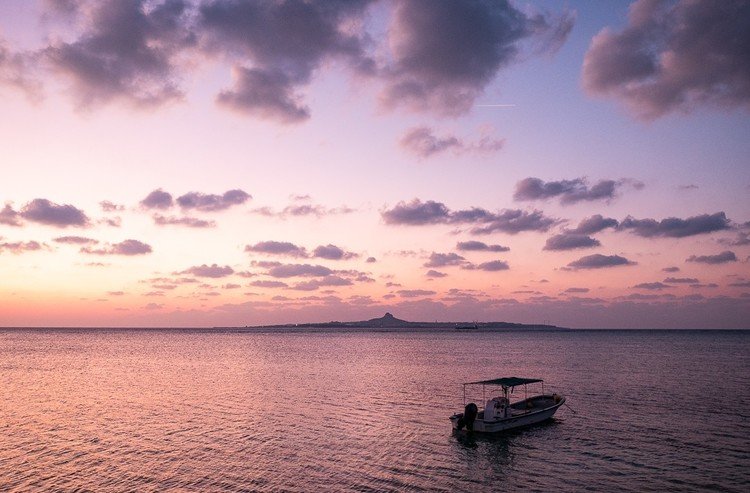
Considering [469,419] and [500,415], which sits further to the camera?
[500,415]

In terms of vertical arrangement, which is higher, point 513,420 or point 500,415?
point 500,415

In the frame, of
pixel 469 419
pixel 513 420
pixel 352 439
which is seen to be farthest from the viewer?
pixel 513 420

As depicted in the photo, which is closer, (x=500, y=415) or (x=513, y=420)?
(x=500, y=415)

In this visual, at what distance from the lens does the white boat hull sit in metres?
45.3

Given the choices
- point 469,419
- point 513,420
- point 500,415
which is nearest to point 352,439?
point 469,419

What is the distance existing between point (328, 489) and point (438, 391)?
41681 millimetres

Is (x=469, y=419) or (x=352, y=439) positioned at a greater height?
(x=469, y=419)

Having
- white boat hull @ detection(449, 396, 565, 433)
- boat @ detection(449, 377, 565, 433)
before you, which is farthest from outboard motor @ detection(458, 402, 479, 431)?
white boat hull @ detection(449, 396, 565, 433)

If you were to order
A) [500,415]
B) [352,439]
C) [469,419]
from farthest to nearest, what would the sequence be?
[500,415], [469,419], [352,439]

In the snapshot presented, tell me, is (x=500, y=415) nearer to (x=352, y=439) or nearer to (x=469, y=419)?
(x=469, y=419)

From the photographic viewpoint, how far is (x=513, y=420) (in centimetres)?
4750

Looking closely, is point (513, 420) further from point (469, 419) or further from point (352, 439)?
point (352, 439)

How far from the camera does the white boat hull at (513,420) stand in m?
45.3

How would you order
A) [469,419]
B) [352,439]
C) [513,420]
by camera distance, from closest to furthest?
[352,439] → [469,419] → [513,420]
